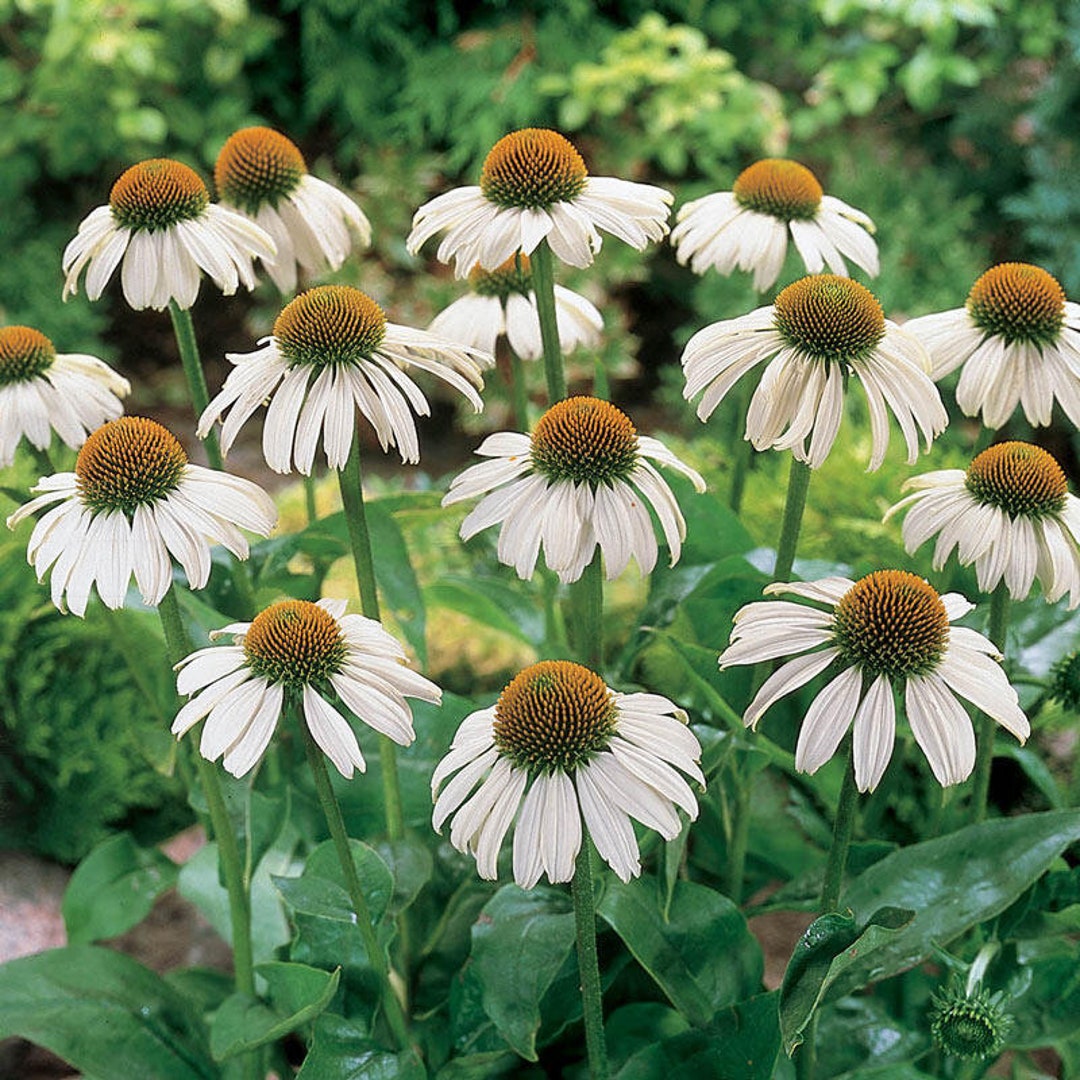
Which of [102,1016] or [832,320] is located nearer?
[832,320]

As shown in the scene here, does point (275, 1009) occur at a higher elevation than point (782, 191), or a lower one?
lower

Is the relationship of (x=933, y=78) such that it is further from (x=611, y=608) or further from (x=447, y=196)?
(x=447, y=196)

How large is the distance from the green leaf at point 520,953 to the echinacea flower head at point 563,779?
0.63 feet

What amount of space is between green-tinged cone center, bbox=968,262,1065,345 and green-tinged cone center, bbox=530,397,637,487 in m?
0.32

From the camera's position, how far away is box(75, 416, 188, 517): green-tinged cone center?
0.86 m

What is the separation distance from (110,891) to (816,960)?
2.30 ft

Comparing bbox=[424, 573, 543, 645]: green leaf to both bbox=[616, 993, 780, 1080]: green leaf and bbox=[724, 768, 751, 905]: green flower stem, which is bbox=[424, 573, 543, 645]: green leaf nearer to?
bbox=[724, 768, 751, 905]: green flower stem

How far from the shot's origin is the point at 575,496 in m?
0.87

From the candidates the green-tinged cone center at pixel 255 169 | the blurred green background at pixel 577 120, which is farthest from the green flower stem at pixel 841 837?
the blurred green background at pixel 577 120

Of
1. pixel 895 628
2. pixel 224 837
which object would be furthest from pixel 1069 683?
pixel 224 837

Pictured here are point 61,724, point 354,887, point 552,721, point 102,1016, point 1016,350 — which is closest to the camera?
point 552,721

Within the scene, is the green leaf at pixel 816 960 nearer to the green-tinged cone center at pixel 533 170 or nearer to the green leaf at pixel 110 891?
the green-tinged cone center at pixel 533 170

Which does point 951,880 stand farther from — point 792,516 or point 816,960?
point 792,516

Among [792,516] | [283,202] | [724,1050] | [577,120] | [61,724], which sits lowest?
[61,724]
